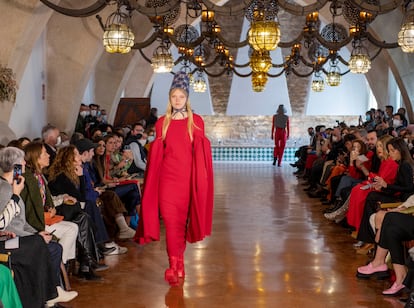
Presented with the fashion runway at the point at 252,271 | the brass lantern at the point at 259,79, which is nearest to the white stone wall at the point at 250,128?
the brass lantern at the point at 259,79

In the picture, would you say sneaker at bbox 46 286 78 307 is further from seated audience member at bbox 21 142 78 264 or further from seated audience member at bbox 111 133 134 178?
seated audience member at bbox 111 133 134 178

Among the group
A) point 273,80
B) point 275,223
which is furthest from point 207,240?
point 273,80

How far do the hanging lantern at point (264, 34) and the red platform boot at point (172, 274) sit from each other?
5300 millimetres

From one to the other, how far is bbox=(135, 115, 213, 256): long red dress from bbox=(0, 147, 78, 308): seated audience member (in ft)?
3.46

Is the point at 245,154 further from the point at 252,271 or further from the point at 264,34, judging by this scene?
the point at 252,271

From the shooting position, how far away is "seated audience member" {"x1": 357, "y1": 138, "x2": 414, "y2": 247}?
20.3 feet

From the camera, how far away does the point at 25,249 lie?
4.26 m

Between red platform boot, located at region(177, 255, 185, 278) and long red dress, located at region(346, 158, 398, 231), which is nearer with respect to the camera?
red platform boot, located at region(177, 255, 185, 278)

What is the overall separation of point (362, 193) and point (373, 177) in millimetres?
330

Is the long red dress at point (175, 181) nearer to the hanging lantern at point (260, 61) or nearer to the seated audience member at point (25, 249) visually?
the seated audience member at point (25, 249)

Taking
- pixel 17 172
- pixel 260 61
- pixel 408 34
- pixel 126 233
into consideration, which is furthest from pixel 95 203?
pixel 260 61

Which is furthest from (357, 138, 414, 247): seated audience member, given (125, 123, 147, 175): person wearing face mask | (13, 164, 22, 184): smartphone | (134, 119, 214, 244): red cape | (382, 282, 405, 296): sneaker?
(125, 123, 147, 175): person wearing face mask

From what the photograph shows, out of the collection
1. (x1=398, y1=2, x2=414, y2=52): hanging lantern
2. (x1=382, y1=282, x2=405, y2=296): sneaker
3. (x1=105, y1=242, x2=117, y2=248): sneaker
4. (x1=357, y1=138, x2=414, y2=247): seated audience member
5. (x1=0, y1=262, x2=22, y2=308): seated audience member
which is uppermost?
(x1=398, y1=2, x2=414, y2=52): hanging lantern

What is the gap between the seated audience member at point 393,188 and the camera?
620cm
